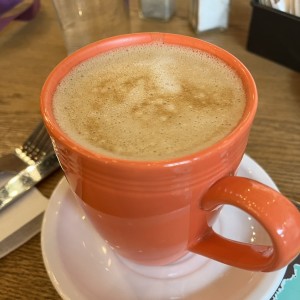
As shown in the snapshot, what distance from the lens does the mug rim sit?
412mm

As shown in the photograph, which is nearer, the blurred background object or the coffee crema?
the coffee crema

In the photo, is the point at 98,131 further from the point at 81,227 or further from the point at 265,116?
the point at 265,116

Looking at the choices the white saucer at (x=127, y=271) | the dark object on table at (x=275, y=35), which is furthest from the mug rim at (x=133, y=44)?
the dark object on table at (x=275, y=35)

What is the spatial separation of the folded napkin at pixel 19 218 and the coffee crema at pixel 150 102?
192mm

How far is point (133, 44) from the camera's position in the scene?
0.59m

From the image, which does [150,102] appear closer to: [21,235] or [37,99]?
[21,235]

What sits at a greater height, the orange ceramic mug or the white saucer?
the orange ceramic mug

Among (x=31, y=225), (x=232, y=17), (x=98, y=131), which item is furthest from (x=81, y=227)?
(x=232, y=17)

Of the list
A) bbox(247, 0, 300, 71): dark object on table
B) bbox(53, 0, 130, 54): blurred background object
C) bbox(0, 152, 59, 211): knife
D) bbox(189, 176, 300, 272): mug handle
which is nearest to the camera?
bbox(189, 176, 300, 272): mug handle

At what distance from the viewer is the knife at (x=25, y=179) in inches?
24.9

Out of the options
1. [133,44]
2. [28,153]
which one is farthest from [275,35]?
[28,153]

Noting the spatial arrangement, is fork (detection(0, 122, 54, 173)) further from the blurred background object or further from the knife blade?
the blurred background object

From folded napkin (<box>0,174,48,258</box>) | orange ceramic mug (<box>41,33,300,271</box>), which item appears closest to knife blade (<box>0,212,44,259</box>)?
folded napkin (<box>0,174,48,258</box>)

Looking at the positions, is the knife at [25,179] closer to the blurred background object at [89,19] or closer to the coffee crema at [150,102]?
the coffee crema at [150,102]
